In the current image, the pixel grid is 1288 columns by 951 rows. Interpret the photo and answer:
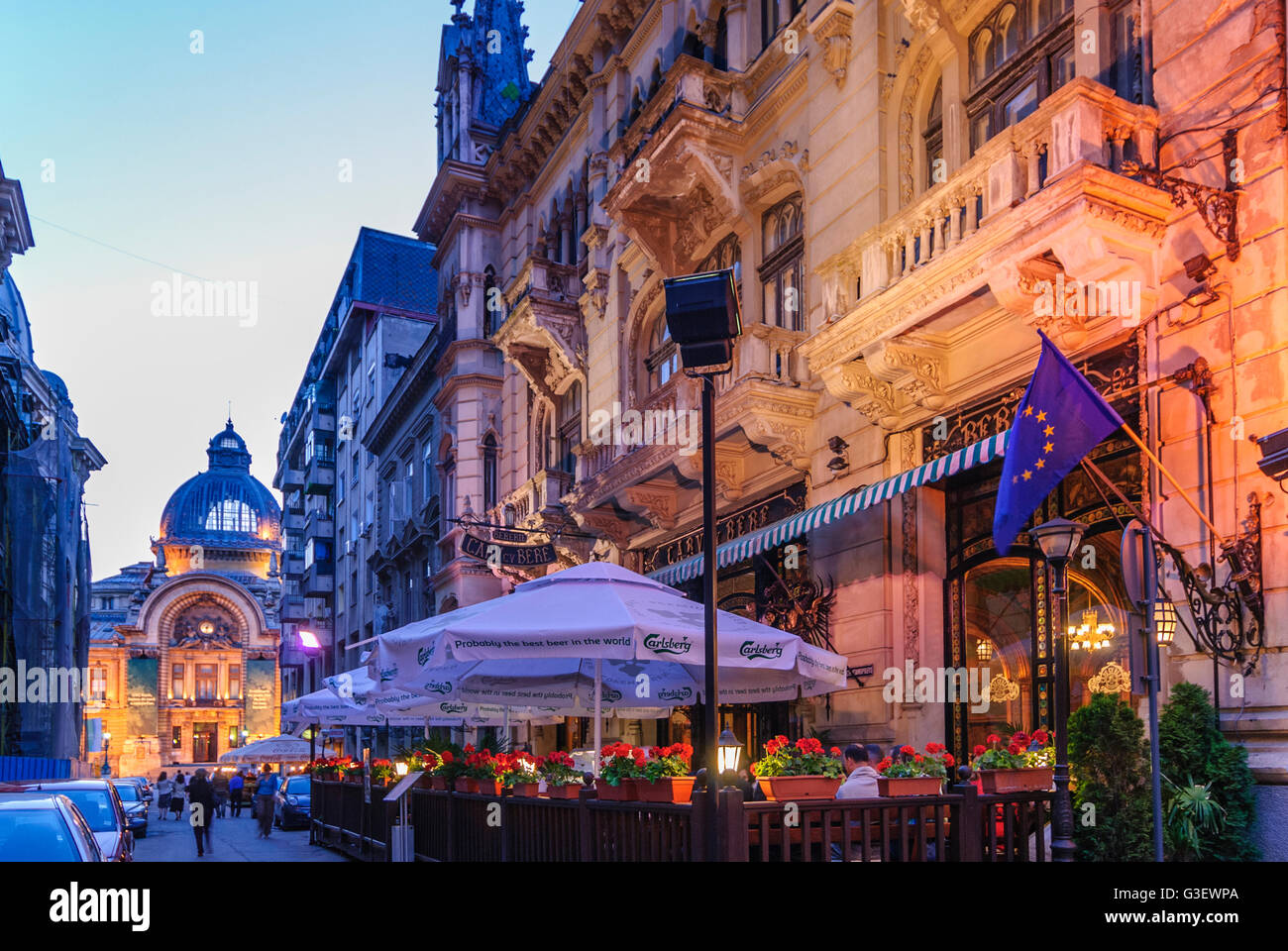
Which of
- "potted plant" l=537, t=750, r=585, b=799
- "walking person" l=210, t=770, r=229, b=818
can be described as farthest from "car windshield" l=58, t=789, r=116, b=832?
"walking person" l=210, t=770, r=229, b=818

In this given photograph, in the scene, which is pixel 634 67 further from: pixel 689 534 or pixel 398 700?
pixel 398 700

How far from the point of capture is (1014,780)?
9.26 meters

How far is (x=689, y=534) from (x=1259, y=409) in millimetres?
11749

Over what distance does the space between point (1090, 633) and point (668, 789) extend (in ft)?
15.7

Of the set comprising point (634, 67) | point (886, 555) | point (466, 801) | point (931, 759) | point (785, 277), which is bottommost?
point (466, 801)

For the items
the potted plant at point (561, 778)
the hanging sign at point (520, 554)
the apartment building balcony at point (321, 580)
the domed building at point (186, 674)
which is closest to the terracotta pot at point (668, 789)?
the potted plant at point (561, 778)

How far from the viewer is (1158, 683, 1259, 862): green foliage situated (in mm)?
8859

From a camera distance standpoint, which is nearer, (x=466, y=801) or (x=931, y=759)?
(x=931, y=759)

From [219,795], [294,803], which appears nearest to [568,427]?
[294,803]

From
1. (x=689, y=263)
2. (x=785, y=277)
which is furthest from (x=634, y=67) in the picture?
(x=785, y=277)

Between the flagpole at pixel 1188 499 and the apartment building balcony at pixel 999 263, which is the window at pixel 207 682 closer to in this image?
the apartment building balcony at pixel 999 263

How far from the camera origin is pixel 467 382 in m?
32.2

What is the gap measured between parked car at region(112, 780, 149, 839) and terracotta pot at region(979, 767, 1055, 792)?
87.3 feet
